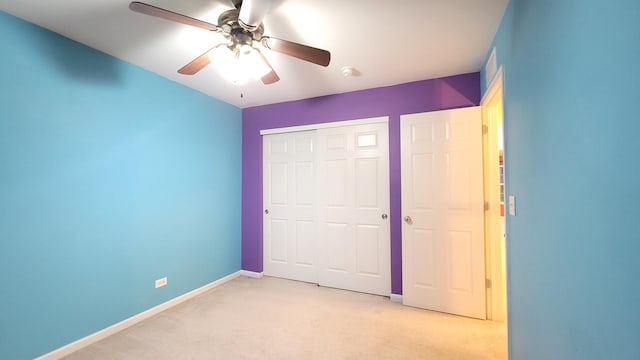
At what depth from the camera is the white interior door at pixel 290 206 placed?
11.6ft

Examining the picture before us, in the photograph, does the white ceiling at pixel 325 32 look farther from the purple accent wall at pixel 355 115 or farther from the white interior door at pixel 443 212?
the white interior door at pixel 443 212

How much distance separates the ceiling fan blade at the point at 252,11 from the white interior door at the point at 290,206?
2.05 meters

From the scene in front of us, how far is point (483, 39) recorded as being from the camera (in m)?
2.08

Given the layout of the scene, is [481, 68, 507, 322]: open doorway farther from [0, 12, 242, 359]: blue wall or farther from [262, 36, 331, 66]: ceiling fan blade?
[0, 12, 242, 359]: blue wall

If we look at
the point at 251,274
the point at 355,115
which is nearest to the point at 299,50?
the point at 355,115

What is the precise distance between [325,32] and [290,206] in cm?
230

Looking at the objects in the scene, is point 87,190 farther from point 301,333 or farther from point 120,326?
point 301,333

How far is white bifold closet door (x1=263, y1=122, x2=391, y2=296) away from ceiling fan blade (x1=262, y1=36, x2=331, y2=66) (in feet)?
5.27

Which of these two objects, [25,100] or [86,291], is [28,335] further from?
[25,100]

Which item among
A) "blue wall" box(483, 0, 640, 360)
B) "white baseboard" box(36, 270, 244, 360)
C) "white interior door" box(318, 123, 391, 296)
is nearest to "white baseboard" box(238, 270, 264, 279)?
"white baseboard" box(36, 270, 244, 360)

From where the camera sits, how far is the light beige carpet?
200cm

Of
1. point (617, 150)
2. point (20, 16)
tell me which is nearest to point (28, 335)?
point (20, 16)

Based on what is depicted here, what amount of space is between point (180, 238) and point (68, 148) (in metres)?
1.35

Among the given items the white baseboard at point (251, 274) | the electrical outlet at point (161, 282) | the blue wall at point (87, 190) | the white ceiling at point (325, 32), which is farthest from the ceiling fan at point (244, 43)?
the white baseboard at point (251, 274)
